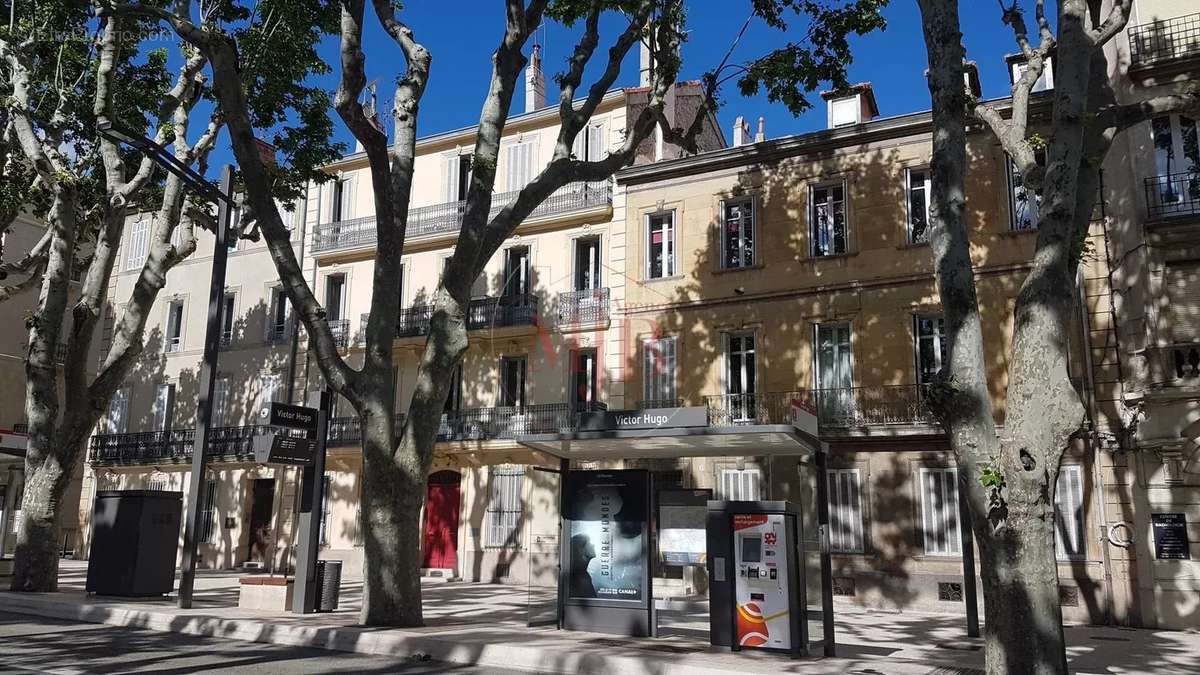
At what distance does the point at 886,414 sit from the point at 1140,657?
754 centimetres

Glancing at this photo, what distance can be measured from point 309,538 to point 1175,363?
48.3 ft

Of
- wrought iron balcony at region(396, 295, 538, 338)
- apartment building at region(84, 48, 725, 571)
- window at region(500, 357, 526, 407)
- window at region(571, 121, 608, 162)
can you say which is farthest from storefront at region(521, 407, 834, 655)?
window at region(571, 121, 608, 162)

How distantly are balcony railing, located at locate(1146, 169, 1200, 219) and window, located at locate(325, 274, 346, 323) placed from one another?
2062 centimetres

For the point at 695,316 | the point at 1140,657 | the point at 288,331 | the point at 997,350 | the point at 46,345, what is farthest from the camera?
the point at 288,331

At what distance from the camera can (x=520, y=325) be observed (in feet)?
76.7

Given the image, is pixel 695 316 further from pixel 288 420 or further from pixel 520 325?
pixel 288 420

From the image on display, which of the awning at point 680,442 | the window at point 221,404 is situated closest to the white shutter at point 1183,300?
the awning at point 680,442

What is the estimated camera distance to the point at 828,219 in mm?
20547

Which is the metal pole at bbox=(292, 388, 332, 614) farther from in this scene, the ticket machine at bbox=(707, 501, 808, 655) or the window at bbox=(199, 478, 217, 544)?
the window at bbox=(199, 478, 217, 544)

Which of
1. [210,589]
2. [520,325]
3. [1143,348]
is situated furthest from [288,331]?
[1143,348]

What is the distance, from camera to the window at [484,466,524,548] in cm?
2270

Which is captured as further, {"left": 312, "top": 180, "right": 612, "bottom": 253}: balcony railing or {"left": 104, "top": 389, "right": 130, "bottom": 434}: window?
{"left": 104, "top": 389, "right": 130, "bottom": 434}: window

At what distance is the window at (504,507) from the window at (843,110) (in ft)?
39.1

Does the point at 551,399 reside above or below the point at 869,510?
above
